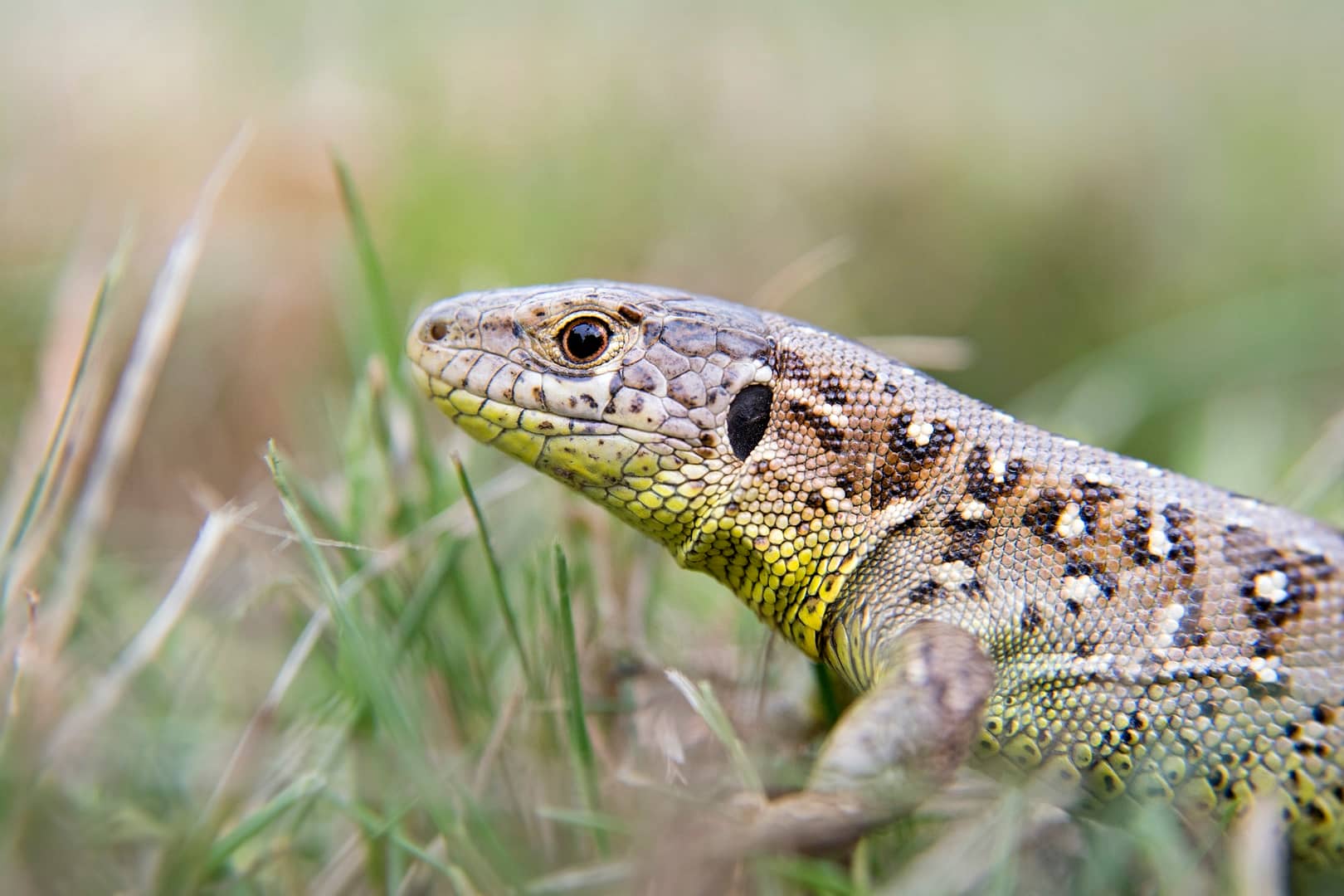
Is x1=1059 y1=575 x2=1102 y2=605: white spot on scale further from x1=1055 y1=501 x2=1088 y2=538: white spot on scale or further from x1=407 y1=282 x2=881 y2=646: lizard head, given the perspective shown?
x1=407 y1=282 x2=881 y2=646: lizard head

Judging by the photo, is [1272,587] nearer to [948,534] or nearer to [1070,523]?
[1070,523]

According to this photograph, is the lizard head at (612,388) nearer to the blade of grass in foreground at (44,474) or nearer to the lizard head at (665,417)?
the lizard head at (665,417)

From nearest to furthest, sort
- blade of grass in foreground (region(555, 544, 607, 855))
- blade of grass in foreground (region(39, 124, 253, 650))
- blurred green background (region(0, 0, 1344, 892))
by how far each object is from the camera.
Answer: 1. blade of grass in foreground (region(555, 544, 607, 855))
2. blade of grass in foreground (region(39, 124, 253, 650))
3. blurred green background (region(0, 0, 1344, 892))

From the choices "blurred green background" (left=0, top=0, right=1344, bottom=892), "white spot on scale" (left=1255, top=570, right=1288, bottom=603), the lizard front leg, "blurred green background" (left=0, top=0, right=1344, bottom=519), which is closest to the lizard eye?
"blurred green background" (left=0, top=0, right=1344, bottom=892)

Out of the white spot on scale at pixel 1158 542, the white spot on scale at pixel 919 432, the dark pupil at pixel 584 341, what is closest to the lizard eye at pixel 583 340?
the dark pupil at pixel 584 341

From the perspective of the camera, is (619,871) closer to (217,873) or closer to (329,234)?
(217,873)

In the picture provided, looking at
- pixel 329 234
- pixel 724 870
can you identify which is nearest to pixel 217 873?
pixel 724 870
